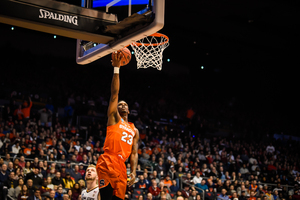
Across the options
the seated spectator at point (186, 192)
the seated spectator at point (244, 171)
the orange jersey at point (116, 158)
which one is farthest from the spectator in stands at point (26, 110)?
the orange jersey at point (116, 158)

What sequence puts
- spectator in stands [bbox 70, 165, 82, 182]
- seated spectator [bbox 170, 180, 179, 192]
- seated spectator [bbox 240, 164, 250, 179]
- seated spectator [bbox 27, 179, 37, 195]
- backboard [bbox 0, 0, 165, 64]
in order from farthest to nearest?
1. seated spectator [bbox 240, 164, 250, 179]
2. seated spectator [bbox 170, 180, 179, 192]
3. spectator in stands [bbox 70, 165, 82, 182]
4. seated spectator [bbox 27, 179, 37, 195]
5. backboard [bbox 0, 0, 165, 64]

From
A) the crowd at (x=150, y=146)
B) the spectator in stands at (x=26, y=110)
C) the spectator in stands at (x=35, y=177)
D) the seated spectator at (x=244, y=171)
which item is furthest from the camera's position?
the seated spectator at (x=244, y=171)

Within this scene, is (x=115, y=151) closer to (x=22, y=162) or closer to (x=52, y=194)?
(x=52, y=194)

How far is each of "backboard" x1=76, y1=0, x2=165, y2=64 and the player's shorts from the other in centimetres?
129

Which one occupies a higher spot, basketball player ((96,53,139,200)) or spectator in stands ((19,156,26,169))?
basketball player ((96,53,139,200))

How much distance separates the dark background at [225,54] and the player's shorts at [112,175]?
1112 centimetres

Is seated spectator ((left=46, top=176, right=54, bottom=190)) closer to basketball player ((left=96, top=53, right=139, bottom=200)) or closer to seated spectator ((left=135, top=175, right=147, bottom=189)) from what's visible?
seated spectator ((left=135, top=175, right=147, bottom=189))

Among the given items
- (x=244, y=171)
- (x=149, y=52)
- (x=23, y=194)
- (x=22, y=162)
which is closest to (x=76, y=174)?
(x=22, y=162)

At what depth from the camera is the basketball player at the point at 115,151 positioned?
14.3ft

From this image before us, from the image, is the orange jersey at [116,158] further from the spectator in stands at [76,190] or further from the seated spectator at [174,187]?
the seated spectator at [174,187]

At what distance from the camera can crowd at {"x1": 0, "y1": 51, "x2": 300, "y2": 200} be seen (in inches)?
402

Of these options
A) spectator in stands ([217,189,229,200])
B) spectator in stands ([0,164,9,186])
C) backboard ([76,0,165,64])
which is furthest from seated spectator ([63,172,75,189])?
backboard ([76,0,165,64])

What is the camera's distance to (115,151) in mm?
4512

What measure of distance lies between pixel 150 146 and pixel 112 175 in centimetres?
1053
